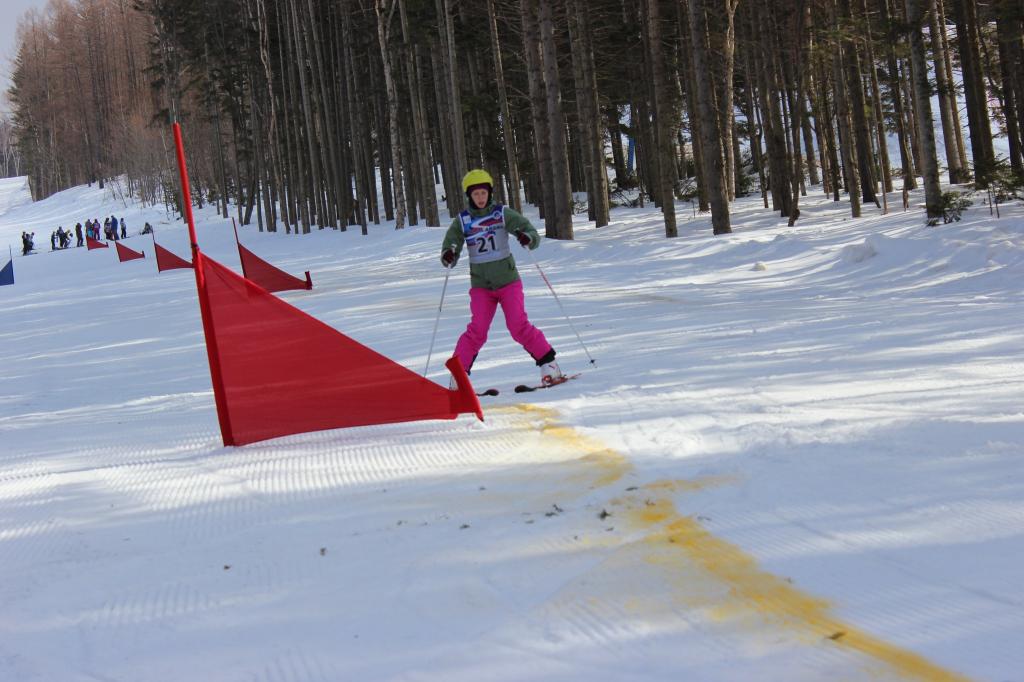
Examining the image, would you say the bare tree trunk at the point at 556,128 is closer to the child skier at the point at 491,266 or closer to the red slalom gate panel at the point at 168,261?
the red slalom gate panel at the point at 168,261

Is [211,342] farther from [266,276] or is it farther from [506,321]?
[266,276]

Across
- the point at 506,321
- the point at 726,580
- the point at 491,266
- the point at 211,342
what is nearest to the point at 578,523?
the point at 726,580

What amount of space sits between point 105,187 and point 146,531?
326 feet

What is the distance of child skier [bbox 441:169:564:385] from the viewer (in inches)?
292

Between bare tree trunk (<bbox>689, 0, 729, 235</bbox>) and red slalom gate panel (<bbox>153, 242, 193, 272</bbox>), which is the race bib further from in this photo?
red slalom gate panel (<bbox>153, 242, 193, 272</bbox>)

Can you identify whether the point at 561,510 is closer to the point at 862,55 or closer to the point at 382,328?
the point at 382,328

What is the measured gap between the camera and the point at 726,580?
10.7 feet

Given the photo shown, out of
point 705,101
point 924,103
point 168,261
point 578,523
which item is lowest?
point 578,523

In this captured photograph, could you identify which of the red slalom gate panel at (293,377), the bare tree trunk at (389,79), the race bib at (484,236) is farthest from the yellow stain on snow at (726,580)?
the bare tree trunk at (389,79)

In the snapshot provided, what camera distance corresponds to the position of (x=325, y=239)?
38406mm

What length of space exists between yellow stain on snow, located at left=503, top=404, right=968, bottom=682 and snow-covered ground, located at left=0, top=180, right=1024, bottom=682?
1cm

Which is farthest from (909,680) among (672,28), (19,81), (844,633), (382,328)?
(19,81)

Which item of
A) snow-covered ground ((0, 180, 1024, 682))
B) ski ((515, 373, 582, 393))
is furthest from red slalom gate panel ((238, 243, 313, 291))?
ski ((515, 373, 582, 393))

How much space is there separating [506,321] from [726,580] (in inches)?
173
